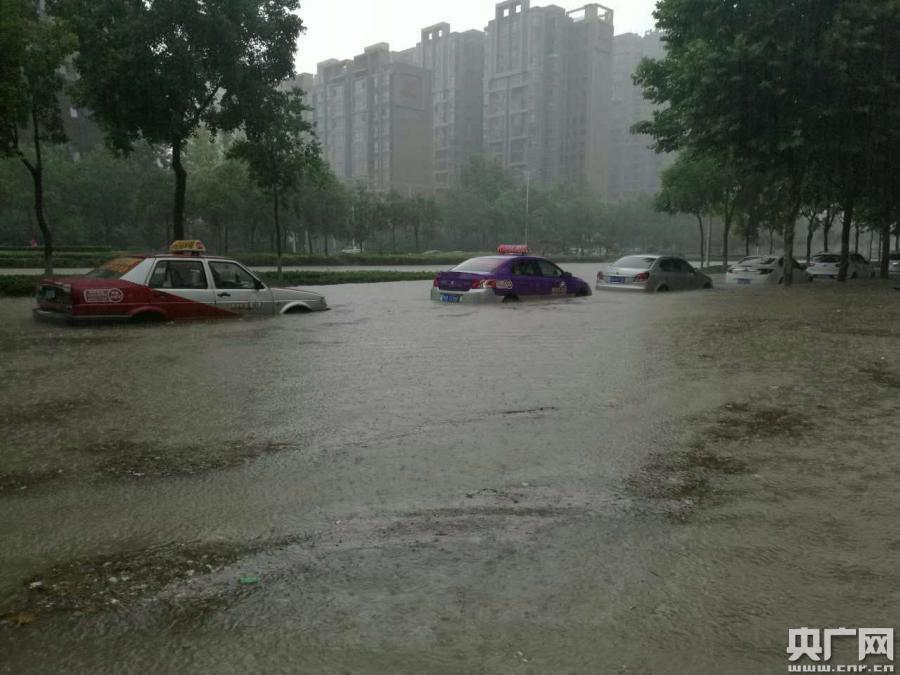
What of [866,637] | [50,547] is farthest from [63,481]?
[866,637]

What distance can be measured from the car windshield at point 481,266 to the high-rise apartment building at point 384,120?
327 ft

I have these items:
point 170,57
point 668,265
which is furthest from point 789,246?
point 170,57

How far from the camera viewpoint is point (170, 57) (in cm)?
2141

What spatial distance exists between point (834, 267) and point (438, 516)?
1397 inches

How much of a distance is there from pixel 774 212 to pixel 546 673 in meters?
49.5

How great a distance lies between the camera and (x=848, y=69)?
72.7ft

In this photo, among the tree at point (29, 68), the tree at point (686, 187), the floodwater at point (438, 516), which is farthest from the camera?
the tree at point (686, 187)

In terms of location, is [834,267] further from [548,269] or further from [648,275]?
[548,269]

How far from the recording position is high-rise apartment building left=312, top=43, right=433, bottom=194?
398 feet

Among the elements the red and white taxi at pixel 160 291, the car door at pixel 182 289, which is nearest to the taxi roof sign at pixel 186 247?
the red and white taxi at pixel 160 291

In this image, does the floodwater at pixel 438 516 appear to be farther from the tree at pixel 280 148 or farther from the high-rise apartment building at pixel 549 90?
the high-rise apartment building at pixel 549 90

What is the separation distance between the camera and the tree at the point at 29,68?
1495 centimetres

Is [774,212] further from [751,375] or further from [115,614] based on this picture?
[115,614]

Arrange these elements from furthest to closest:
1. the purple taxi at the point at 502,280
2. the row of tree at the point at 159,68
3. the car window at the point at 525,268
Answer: the row of tree at the point at 159,68 → the car window at the point at 525,268 → the purple taxi at the point at 502,280
